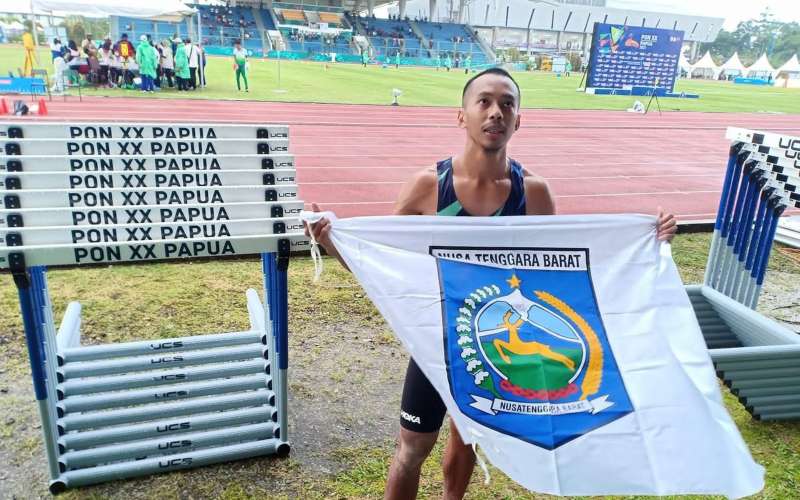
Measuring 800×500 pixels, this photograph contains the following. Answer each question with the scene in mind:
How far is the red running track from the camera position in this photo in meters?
9.64

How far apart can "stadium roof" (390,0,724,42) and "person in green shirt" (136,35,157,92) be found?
59634mm

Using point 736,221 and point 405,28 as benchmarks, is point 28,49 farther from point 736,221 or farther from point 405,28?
point 405,28

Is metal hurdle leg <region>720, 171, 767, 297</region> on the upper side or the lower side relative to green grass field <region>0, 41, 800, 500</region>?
upper

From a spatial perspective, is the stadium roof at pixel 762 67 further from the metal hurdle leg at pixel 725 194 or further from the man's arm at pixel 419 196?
the man's arm at pixel 419 196

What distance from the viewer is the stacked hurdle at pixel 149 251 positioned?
2609 mm

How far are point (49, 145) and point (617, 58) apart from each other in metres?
28.0

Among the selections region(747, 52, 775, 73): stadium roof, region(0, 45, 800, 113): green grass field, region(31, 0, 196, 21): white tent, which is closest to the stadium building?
region(0, 45, 800, 113): green grass field

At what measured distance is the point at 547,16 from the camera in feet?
253

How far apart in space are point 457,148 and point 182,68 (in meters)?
12.4

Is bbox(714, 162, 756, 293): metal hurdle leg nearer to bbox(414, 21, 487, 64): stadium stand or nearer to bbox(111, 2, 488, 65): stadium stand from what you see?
bbox(111, 2, 488, 65): stadium stand

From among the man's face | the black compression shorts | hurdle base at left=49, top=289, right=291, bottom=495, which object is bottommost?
hurdle base at left=49, top=289, right=291, bottom=495

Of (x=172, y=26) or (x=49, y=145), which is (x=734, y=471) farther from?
(x=172, y=26)

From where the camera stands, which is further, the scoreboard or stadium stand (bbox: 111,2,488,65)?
stadium stand (bbox: 111,2,488,65)

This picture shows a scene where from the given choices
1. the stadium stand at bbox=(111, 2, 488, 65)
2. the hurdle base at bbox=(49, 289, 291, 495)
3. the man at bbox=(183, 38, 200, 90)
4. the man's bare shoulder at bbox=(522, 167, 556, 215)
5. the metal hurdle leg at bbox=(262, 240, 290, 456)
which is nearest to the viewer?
the man's bare shoulder at bbox=(522, 167, 556, 215)
